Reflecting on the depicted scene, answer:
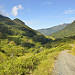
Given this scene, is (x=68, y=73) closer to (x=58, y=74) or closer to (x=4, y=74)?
(x=58, y=74)

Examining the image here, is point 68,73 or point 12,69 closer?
point 12,69

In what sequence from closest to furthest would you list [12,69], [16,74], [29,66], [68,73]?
1. [16,74]
2. [12,69]
3. [68,73]
4. [29,66]

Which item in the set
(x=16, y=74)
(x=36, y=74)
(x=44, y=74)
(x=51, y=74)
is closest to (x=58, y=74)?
(x=51, y=74)

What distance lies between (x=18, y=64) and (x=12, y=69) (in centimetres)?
133

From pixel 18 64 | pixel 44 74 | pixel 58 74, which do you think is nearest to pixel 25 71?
pixel 18 64

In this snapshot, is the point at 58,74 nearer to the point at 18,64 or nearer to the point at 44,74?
the point at 44,74

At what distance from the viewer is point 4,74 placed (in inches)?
382

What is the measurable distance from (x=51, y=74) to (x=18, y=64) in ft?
14.8

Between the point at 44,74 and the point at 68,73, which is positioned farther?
the point at 68,73

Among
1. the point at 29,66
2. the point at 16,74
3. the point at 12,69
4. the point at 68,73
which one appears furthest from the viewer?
the point at 29,66

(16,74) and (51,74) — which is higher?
(16,74)

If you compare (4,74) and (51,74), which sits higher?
(4,74)

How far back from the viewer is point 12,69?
10.0m

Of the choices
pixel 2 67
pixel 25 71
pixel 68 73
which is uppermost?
pixel 2 67
